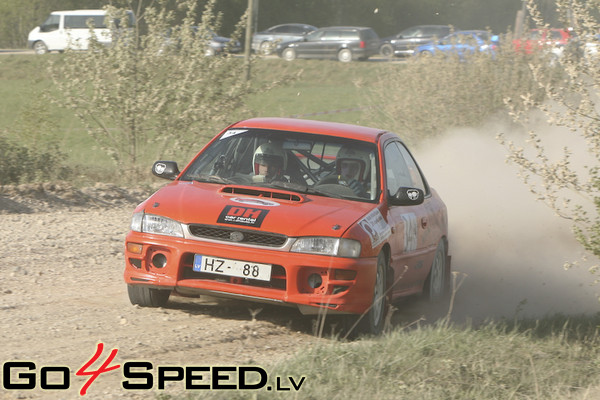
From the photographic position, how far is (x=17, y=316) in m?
6.53

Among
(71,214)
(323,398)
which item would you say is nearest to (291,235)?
(323,398)

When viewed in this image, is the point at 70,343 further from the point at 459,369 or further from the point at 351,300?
the point at 459,369

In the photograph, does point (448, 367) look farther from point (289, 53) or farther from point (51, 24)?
point (51, 24)

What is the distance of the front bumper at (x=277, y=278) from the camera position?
6.41 metres

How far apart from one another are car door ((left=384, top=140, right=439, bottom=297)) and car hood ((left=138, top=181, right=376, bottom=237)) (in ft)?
1.50

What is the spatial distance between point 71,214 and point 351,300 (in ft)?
18.6

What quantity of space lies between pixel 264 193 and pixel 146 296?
1153 mm

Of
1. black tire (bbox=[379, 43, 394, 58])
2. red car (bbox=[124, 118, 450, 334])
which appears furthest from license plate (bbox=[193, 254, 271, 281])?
black tire (bbox=[379, 43, 394, 58])

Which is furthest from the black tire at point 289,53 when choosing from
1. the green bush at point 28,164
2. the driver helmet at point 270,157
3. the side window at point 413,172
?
the driver helmet at point 270,157

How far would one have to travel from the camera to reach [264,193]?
23.1 feet

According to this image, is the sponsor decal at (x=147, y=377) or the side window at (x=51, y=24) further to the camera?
the side window at (x=51, y=24)

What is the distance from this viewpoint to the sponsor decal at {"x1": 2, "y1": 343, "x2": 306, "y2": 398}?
4.97m

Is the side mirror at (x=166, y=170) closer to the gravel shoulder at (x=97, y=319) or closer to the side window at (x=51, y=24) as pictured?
the gravel shoulder at (x=97, y=319)

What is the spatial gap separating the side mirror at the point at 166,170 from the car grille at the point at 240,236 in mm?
1215
